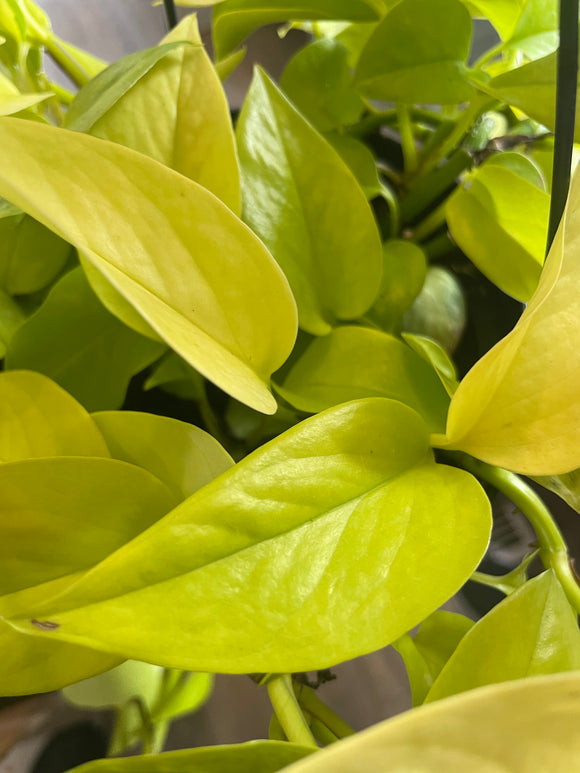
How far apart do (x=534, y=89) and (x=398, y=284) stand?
11cm

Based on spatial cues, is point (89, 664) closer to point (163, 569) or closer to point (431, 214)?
point (163, 569)

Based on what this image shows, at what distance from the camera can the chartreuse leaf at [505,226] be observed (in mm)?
297

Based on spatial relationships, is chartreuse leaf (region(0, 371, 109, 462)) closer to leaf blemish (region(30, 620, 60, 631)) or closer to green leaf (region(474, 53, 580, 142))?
leaf blemish (region(30, 620, 60, 631))

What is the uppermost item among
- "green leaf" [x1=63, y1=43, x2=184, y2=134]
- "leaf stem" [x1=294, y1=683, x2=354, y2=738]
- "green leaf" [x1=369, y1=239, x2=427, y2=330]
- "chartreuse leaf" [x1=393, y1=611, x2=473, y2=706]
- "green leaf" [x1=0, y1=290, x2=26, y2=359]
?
"green leaf" [x1=63, y1=43, x2=184, y2=134]

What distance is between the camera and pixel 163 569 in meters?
0.16

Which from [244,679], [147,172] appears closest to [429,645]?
[244,679]

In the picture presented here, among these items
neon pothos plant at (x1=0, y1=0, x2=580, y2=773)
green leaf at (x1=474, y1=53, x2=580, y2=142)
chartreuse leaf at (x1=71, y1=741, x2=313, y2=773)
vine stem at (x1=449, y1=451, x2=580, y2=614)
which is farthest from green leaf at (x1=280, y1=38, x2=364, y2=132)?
chartreuse leaf at (x1=71, y1=741, x2=313, y2=773)

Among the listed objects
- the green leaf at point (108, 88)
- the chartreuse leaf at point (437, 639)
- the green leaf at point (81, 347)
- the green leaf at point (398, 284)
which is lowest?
the chartreuse leaf at point (437, 639)

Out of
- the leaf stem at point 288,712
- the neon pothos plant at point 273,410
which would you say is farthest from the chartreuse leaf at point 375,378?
the leaf stem at point 288,712

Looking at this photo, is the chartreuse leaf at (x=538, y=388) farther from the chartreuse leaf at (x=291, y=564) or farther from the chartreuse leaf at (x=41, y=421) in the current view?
the chartreuse leaf at (x=41, y=421)

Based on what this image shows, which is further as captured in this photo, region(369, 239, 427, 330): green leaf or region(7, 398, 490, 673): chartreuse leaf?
region(369, 239, 427, 330): green leaf

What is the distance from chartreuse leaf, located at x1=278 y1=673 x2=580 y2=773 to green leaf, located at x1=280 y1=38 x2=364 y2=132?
32 cm

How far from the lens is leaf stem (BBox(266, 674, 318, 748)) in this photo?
211 mm

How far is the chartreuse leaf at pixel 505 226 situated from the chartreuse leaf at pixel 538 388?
0.39 feet
